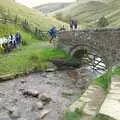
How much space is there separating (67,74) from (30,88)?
9007 mm

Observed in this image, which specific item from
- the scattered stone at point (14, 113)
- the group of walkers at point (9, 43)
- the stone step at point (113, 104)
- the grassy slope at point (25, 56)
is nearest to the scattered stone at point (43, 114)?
the scattered stone at point (14, 113)

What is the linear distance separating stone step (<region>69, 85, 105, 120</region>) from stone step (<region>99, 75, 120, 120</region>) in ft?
1.84

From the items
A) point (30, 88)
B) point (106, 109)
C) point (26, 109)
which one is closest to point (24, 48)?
point (30, 88)

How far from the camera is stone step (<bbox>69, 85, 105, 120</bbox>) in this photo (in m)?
12.9

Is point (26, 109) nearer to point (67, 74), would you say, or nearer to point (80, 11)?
point (67, 74)

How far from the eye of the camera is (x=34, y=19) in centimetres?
6744

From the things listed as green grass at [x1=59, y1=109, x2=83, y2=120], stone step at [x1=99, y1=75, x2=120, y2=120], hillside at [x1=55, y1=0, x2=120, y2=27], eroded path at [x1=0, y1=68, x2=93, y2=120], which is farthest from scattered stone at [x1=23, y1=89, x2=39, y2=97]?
hillside at [x1=55, y1=0, x2=120, y2=27]

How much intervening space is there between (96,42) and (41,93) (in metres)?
11.7

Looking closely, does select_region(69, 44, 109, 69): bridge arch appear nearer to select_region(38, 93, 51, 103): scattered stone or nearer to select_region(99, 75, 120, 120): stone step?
select_region(38, 93, 51, 103): scattered stone

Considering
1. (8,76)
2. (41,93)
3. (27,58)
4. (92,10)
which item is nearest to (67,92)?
(41,93)

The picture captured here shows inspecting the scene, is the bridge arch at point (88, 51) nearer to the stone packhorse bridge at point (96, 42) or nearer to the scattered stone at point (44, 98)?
the stone packhorse bridge at point (96, 42)

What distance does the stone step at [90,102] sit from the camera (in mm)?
12939

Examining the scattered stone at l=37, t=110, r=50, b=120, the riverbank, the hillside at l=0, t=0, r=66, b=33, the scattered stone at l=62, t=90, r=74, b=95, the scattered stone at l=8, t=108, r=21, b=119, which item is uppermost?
the hillside at l=0, t=0, r=66, b=33

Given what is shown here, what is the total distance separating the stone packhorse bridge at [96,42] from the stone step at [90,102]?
46.3 feet
